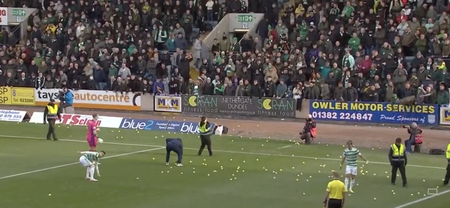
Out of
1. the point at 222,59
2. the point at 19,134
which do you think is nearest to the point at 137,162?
the point at 19,134

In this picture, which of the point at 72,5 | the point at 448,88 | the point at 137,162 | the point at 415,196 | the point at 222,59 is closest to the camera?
the point at 415,196

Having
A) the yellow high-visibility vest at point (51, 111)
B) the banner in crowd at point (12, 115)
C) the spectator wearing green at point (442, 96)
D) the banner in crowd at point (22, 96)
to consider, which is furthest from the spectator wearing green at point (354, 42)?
the banner in crowd at point (22, 96)

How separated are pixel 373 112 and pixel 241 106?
6800 millimetres

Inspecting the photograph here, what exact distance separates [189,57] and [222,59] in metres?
2.02

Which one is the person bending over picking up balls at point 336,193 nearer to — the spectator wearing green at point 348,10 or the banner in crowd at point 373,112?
the banner in crowd at point 373,112

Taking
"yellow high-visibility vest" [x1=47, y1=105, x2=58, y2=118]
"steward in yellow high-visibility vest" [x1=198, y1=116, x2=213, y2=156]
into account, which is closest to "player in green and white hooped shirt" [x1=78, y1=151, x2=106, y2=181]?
"steward in yellow high-visibility vest" [x1=198, y1=116, x2=213, y2=156]

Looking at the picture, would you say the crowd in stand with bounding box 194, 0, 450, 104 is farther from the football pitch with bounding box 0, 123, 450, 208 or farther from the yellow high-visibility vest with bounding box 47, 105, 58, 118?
the yellow high-visibility vest with bounding box 47, 105, 58, 118

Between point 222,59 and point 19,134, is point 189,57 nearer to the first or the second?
point 222,59

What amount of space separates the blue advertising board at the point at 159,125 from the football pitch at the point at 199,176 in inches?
41.0

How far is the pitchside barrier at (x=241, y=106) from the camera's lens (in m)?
40.8

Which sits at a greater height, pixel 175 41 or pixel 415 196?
pixel 175 41

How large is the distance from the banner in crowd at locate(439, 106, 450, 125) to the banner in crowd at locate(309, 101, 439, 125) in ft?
0.57

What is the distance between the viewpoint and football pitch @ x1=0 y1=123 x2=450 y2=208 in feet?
84.9

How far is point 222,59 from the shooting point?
1847 inches
